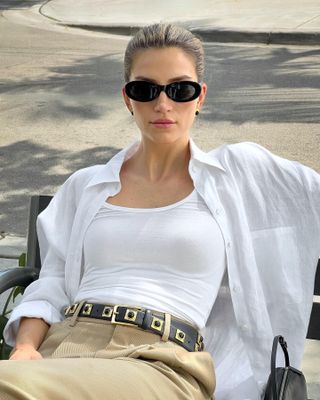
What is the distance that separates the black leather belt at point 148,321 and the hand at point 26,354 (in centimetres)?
19

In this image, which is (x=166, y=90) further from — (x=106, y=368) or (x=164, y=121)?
(x=106, y=368)

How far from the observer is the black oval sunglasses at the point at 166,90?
2666 millimetres

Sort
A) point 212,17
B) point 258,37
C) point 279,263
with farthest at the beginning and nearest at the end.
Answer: point 212,17 → point 258,37 → point 279,263

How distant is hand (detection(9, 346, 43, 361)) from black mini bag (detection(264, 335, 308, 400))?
0.68 m

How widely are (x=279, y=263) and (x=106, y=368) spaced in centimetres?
76

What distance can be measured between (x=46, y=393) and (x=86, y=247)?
2.59ft

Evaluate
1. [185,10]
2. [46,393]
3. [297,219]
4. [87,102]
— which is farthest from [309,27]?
[46,393]

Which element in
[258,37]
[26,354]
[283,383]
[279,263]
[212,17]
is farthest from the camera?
[212,17]

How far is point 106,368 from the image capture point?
7.14ft

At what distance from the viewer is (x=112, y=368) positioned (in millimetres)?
2191

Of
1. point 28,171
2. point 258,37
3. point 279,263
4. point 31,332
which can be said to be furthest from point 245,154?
point 258,37

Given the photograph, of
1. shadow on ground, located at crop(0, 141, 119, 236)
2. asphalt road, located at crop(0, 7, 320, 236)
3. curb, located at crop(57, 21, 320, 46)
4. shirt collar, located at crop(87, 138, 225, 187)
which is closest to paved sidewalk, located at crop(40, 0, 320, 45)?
curb, located at crop(57, 21, 320, 46)

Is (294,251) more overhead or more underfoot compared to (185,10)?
more overhead

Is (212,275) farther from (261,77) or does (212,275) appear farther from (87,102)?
(261,77)
